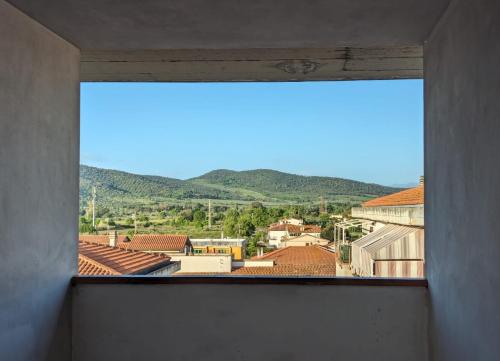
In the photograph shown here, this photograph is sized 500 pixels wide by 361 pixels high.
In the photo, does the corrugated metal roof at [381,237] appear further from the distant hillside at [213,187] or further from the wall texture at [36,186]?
the wall texture at [36,186]

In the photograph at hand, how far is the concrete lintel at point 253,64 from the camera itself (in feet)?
8.18

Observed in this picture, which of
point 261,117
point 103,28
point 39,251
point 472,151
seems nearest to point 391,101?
point 261,117

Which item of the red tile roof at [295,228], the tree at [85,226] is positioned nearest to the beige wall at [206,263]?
the red tile roof at [295,228]

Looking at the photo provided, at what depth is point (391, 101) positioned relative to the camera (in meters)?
2.83

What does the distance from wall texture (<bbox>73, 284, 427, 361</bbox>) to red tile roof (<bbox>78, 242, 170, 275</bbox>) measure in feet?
0.63

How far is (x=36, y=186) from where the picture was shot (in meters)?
2.03

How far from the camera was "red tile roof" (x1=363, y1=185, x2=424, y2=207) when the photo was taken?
249cm

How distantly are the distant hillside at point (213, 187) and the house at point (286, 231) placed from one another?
0.18 m

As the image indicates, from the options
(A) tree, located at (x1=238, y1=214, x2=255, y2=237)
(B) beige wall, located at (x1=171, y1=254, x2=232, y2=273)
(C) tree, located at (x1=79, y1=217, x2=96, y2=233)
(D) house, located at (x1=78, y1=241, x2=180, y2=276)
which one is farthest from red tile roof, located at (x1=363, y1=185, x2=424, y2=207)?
(C) tree, located at (x1=79, y1=217, x2=96, y2=233)

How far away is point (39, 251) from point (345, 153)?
6.29ft

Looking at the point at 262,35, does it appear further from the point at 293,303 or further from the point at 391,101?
the point at 293,303

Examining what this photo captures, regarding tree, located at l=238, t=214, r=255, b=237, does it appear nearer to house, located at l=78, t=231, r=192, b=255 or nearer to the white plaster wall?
house, located at l=78, t=231, r=192, b=255

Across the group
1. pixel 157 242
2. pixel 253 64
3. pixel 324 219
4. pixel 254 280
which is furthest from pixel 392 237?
pixel 157 242

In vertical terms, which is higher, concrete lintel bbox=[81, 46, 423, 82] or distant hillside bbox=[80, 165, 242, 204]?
concrete lintel bbox=[81, 46, 423, 82]
